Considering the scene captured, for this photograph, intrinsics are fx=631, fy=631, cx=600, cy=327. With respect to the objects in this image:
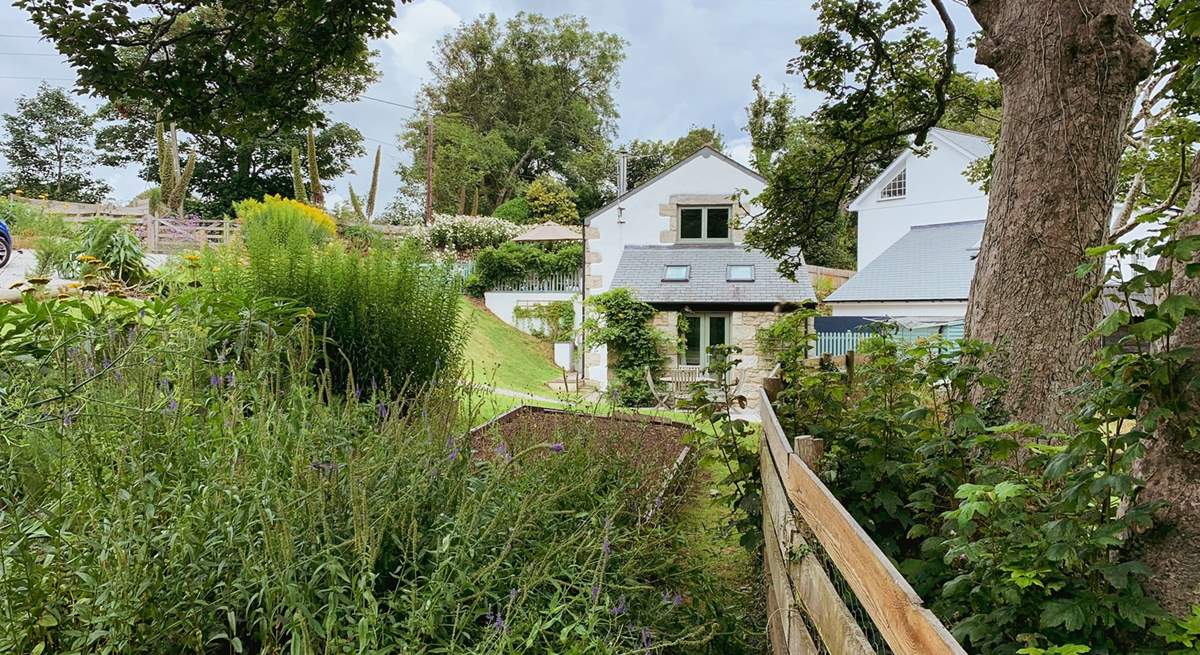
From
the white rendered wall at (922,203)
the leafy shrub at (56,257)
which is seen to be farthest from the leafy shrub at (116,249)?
the white rendered wall at (922,203)

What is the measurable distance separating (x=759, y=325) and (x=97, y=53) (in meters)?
11.9

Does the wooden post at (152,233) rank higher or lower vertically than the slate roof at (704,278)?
higher

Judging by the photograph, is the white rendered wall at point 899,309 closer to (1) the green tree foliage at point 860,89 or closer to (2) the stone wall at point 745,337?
(2) the stone wall at point 745,337

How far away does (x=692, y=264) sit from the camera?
47.9ft

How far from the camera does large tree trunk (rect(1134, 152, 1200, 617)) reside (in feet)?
4.50

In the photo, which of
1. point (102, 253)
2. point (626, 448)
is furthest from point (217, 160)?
point (626, 448)

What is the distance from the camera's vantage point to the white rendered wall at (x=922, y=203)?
1599 centimetres

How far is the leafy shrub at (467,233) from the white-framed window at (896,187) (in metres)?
13.0

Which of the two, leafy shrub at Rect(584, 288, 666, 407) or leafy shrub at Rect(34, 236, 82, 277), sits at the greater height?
leafy shrub at Rect(34, 236, 82, 277)

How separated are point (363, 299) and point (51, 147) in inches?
1437

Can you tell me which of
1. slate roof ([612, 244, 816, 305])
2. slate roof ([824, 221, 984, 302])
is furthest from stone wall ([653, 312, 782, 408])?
slate roof ([824, 221, 984, 302])

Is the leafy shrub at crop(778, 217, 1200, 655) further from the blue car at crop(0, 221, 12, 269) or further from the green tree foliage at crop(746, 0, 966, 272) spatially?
the blue car at crop(0, 221, 12, 269)

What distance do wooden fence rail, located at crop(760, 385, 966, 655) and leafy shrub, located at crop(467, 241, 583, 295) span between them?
17.8m

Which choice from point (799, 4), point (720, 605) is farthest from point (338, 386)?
point (799, 4)
